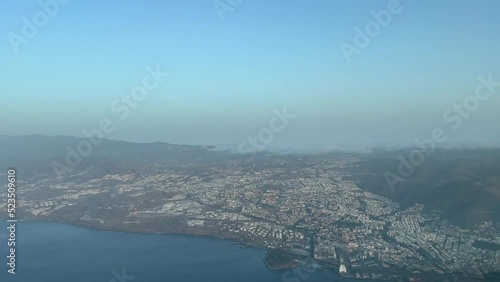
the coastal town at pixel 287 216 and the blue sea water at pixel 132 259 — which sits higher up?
the coastal town at pixel 287 216

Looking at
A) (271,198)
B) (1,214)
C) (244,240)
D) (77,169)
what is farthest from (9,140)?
(244,240)

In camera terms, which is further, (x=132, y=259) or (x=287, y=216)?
(x=287, y=216)

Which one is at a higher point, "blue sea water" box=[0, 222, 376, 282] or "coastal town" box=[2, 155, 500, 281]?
"coastal town" box=[2, 155, 500, 281]

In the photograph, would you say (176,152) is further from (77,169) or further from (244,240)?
(244,240)

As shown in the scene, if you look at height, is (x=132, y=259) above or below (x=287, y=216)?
below
